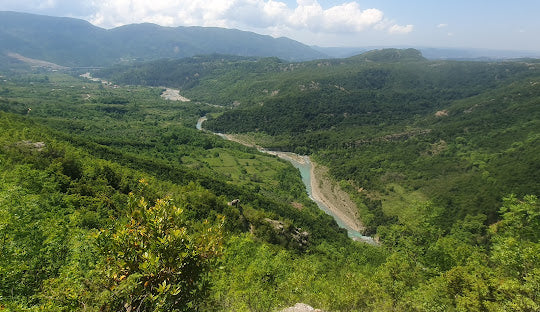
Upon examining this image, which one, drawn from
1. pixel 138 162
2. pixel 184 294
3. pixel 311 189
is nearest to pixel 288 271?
pixel 184 294

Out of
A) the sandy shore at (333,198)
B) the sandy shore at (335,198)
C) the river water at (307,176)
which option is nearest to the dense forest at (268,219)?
the sandy shore at (335,198)

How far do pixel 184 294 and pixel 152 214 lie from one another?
10.4 ft

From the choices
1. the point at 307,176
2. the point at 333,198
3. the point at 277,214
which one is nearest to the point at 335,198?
the point at 333,198

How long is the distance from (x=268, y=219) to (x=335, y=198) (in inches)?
2258

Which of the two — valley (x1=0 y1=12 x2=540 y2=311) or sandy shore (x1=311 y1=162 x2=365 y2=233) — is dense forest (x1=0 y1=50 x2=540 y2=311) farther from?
sandy shore (x1=311 y1=162 x2=365 y2=233)

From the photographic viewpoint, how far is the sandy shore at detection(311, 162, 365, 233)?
10050 cm

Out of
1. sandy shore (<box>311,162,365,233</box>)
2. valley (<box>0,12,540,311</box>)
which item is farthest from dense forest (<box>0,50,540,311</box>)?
sandy shore (<box>311,162,365,233</box>)

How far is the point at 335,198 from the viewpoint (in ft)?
376

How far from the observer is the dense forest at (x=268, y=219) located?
1059 cm

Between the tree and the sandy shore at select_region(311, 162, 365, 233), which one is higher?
the tree

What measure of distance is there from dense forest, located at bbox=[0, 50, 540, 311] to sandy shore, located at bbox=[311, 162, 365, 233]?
3.11 m

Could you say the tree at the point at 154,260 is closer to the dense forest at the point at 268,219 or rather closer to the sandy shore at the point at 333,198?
the dense forest at the point at 268,219

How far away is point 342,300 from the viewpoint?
24.9m

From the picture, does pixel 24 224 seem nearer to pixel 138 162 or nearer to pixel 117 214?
pixel 117 214
